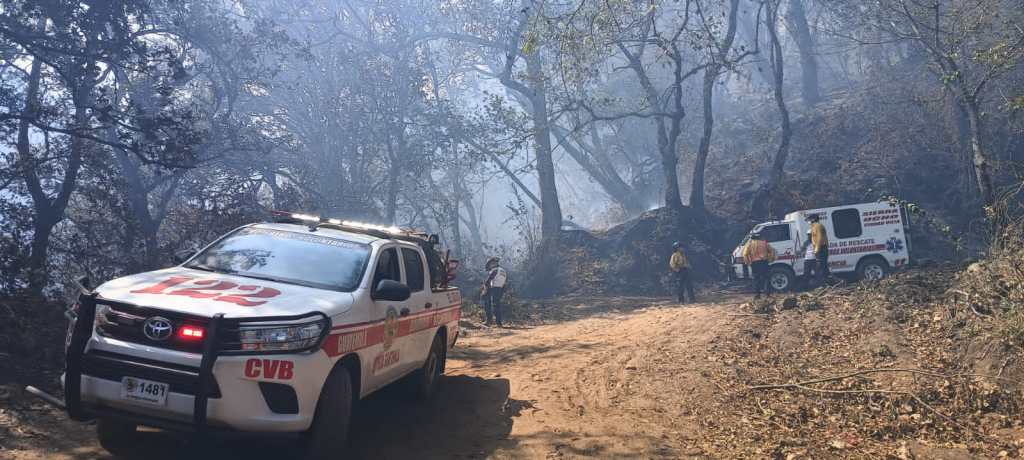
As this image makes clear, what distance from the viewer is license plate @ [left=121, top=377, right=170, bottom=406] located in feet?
14.8

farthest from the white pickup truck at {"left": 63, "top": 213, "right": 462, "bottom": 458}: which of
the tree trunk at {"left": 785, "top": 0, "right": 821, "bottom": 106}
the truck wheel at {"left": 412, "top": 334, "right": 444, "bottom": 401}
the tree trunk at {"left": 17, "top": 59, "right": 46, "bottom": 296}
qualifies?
the tree trunk at {"left": 785, "top": 0, "right": 821, "bottom": 106}

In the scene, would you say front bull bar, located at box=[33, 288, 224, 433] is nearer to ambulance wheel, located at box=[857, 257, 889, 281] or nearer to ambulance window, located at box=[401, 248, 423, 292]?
ambulance window, located at box=[401, 248, 423, 292]

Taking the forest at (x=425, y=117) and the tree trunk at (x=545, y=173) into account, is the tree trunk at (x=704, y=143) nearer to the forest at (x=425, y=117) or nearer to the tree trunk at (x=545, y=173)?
the forest at (x=425, y=117)

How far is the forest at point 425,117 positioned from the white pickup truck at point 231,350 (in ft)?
20.2

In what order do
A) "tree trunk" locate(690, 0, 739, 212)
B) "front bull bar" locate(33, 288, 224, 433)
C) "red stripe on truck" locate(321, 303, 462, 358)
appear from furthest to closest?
1. "tree trunk" locate(690, 0, 739, 212)
2. "red stripe on truck" locate(321, 303, 462, 358)
3. "front bull bar" locate(33, 288, 224, 433)

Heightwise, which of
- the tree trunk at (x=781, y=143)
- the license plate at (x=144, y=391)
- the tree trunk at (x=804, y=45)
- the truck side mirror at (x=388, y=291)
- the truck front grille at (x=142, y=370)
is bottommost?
the license plate at (x=144, y=391)

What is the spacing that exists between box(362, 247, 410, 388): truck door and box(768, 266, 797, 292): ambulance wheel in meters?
15.1

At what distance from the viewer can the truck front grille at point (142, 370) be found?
449cm

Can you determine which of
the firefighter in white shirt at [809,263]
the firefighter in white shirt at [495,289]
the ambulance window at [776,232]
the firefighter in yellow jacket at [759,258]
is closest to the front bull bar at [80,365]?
the firefighter in white shirt at [495,289]

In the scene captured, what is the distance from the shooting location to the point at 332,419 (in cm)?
500

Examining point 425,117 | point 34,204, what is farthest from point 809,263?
point 425,117

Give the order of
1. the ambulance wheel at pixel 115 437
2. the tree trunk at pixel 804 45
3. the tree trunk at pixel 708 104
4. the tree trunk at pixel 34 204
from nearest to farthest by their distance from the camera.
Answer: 1. the ambulance wheel at pixel 115 437
2. the tree trunk at pixel 34 204
3. the tree trunk at pixel 708 104
4. the tree trunk at pixel 804 45

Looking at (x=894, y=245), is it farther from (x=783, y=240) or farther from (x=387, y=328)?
(x=387, y=328)

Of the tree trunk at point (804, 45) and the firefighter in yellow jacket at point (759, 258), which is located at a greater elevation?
the tree trunk at point (804, 45)
